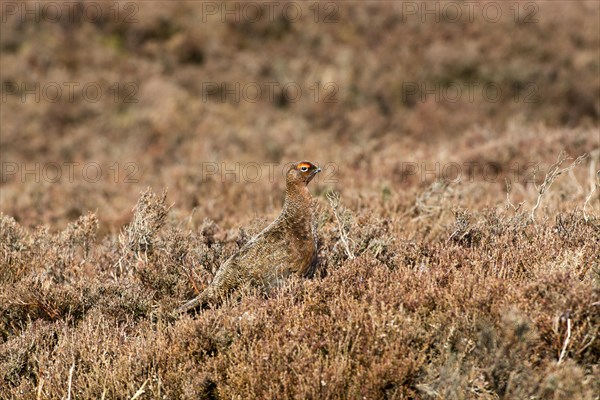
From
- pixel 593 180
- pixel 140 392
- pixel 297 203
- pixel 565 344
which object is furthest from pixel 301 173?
pixel 593 180

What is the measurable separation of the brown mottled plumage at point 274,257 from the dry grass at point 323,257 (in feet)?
0.54

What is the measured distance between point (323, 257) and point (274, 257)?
744 millimetres

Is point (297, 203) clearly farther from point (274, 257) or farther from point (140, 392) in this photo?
point (140, 392)

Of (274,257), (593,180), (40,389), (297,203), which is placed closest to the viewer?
(40,389)

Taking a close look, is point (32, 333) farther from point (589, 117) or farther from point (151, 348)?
point (589, 117)

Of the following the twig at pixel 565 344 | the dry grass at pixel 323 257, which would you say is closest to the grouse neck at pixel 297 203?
the dry grass at pixel 323 257

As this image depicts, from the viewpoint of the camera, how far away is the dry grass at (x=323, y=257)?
3338 mm

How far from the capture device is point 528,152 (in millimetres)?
9734

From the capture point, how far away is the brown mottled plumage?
4.34m

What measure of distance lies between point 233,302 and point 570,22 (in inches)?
640

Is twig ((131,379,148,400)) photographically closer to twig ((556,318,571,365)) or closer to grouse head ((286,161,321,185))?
grouse head ((286,161,321,185))

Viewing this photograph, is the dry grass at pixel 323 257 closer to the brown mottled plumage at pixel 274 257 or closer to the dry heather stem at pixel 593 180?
the dry heather stem at pixel 593 180

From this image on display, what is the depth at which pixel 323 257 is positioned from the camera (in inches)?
198

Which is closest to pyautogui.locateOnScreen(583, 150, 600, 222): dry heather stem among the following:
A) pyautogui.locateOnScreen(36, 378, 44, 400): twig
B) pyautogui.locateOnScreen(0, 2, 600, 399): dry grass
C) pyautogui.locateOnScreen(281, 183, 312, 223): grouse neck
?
pyautogui.locateOnScreen(0, 2, 600, 399): dry grass
